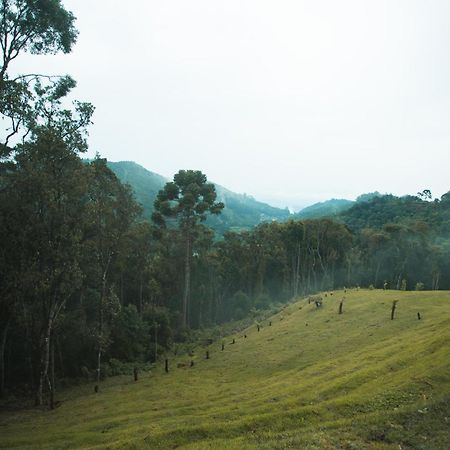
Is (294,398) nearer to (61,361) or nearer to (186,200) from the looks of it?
(61,361)

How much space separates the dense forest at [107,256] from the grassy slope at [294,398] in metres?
7.03

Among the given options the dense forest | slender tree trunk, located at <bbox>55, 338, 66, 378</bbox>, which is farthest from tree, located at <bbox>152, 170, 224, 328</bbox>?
slender tree trunk, located at <bbox>55, 338, 66, 378</bbox>

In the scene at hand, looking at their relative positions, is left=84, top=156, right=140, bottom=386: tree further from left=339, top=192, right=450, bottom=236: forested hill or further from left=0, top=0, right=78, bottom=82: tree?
left=339, top=192, right=450, bottom=236: forested hill

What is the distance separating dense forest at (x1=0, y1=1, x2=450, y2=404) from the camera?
24.6 metres

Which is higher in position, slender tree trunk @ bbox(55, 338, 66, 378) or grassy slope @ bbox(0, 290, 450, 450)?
grassy slope @ bbox(0, 290, 450, 450)

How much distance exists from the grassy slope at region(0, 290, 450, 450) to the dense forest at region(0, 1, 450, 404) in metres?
7.03

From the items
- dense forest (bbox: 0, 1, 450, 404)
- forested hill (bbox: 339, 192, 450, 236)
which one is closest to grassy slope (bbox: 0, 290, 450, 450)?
dense forest (bbox: 0, 1, 450, 404)

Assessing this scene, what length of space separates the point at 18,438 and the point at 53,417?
16.6ft

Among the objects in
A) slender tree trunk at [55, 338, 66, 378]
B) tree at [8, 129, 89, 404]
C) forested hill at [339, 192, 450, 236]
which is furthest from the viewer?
forested hill at [339, 192, 450, 236]

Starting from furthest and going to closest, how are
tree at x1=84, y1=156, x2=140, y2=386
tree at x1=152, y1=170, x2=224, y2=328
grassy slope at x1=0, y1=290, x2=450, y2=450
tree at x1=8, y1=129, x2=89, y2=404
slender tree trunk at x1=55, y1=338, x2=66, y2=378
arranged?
1. tree at x1=152, y1=170, x2=224, y2=328
2. slender tree trunk at x1=55, y1=338, x2=66, y2=378
3. tree at x1=84, y1=156, x2=140, y2=386
4. tree at x1=8, y1=129, x2=89, y2=404
5. grassy slope at x1=0, y1=290, x2=450, y2=450

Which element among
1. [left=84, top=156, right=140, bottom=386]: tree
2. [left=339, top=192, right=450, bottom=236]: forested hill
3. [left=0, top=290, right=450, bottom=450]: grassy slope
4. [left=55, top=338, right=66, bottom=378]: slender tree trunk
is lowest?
[left=55, top=338, right=66, bottom=378]: slender tree trunk

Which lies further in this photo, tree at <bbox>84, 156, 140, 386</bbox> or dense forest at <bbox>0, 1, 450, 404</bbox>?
tree at <bbox>84, 156, 140, 386</bbox>

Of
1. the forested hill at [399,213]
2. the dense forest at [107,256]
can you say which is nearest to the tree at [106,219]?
the dense forest at [107,256]

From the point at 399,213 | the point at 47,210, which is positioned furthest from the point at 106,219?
the point at 399,213
